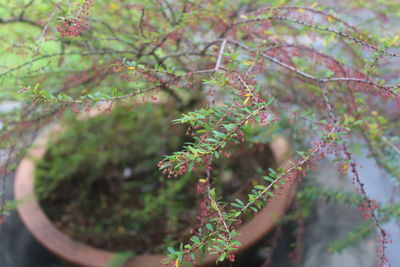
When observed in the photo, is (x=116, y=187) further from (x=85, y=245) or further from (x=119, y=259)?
(x=119, y=259)

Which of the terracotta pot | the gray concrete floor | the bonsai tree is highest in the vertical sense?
the bonsai tree

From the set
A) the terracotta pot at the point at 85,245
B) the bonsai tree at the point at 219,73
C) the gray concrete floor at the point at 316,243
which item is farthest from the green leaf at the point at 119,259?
the gray concrete floor at the point at 316,243

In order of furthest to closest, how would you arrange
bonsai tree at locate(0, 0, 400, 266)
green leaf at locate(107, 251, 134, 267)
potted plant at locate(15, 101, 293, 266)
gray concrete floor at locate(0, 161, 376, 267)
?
gray concrete floor at locate(0, 161, 376, 267), potted plant at locate(15, 101, 293, 266), green leaf at locate(107, 251, 134, 267), bonsai tree at locate(0, 0, 400, 266)

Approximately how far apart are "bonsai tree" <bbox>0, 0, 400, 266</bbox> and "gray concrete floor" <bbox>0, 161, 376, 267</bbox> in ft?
1.90

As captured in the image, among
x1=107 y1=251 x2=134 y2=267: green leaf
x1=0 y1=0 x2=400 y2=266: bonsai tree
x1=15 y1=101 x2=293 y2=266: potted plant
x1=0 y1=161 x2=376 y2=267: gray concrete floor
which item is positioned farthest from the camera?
x1=0 y1=161 x2=376 y2=267: gray concrete floor

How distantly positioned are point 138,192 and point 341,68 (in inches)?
45.0

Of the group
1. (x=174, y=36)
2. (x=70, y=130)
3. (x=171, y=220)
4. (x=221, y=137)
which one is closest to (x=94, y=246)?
(x=171, y=220)

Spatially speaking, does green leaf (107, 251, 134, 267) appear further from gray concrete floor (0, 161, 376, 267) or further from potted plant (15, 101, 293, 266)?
gray concrete floor (0, 161, 376, 267)

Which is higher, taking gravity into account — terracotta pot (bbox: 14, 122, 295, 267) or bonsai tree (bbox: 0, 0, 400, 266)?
bonsai tree (bbox: 0, 0, 400, 266)

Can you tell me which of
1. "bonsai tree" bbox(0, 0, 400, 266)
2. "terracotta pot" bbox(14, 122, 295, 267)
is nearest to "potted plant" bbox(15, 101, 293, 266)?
"terracotta pot" bbox(14, 122, 295, 267)

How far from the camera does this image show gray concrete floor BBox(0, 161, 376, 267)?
177 cm

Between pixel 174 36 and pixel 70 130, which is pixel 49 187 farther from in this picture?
pixel 174 36

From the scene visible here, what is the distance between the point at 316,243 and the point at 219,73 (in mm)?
1258

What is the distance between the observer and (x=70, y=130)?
1.80 metres
